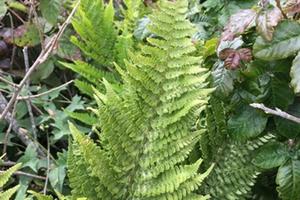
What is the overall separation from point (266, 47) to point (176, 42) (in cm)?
19

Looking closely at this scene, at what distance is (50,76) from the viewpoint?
2201 mm

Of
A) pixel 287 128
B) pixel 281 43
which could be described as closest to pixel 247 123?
pixel 287 128

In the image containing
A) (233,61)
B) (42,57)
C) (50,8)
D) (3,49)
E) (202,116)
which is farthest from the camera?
(3,49)

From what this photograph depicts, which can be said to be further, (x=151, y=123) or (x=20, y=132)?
(x=20, y=132)

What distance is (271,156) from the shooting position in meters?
1.30

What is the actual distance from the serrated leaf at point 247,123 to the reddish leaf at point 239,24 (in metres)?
0.20

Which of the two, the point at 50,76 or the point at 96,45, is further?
the point at 50,76

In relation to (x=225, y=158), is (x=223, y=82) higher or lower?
higher

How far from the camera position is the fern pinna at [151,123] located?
116 centimetres

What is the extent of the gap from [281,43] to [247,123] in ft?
0.70

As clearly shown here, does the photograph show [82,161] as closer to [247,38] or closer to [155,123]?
[155,123]

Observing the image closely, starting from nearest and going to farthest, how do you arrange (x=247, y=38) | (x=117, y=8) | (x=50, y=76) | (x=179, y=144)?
(x=179, y=144) → (x=247, y=38) → (x=50, y=76) → (x=117, y=8)

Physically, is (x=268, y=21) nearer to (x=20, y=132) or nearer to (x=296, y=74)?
(x=296, y=74)

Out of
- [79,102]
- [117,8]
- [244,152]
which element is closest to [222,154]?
[244,152]
